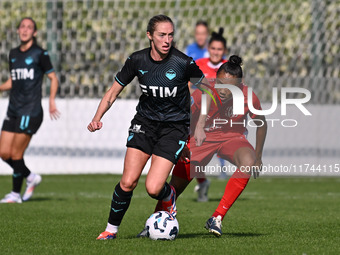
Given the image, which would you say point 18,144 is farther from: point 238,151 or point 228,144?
point 238,151

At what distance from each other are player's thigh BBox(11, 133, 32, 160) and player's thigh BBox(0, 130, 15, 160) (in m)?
0.05

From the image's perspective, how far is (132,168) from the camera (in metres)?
6.67

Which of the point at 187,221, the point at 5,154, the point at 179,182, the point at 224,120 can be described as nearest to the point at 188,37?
the point at 5,154

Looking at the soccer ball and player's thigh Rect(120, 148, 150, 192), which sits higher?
player's thigh Rect(120, 148, 150, 192)

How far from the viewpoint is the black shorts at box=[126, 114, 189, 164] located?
676cm

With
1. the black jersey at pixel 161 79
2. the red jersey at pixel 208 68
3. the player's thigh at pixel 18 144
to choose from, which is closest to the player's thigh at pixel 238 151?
the black jersey at pixel 161 79

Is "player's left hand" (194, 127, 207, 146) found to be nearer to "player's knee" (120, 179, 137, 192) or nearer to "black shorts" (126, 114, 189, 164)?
"black shorts" (126, 114, 189, 164)

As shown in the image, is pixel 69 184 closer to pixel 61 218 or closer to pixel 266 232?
pixel 61 218

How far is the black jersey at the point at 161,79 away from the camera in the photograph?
22.1ft

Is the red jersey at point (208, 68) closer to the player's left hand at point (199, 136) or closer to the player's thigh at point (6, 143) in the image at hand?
the player's thigh at point (6, 143)

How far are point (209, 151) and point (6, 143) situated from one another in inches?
151

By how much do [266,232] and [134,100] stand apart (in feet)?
26.3

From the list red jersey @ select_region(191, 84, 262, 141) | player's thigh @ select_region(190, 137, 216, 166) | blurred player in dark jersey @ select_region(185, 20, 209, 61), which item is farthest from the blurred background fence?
player's thigh @ select_region(190, 137, 216, 166)

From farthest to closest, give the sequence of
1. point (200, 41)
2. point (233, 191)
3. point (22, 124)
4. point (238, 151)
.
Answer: point (200, 41), point (22, 124), point (238, 151), point (233, 191)
